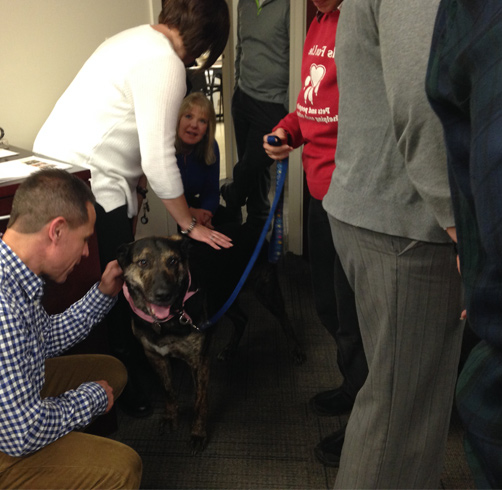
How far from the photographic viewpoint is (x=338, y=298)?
1.72m

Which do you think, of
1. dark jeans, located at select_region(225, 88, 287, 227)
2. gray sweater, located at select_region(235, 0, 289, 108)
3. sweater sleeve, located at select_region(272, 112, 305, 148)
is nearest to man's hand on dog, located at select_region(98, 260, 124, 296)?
sweater sleeve, located at select_region(272, 112, 305, 148)

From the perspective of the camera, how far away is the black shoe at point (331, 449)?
1958mm

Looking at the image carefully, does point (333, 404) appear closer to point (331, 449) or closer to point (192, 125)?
point (331, 449)

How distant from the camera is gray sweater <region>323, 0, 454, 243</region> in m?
0.88

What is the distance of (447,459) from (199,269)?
3.89 feet

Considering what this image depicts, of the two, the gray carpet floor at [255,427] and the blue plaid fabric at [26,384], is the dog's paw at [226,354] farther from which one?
the blue plaid fabric at [26,384]

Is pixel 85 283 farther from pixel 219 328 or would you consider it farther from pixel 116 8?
pixel 116 8

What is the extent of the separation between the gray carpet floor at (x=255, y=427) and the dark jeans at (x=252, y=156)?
1.05 meters

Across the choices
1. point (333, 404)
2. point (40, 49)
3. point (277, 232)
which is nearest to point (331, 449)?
point (333, 404)

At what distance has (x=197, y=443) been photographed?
2.08 metres

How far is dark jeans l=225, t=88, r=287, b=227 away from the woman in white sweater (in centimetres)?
145

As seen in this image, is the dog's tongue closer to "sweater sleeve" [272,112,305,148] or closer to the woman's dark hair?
"sweater sleeve" [272,112,305,148]

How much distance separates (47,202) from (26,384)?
452 millimetres

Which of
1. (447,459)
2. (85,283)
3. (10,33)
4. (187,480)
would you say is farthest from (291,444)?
(10,33)
